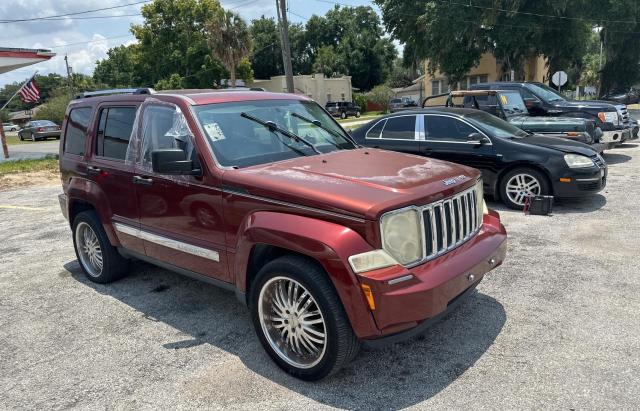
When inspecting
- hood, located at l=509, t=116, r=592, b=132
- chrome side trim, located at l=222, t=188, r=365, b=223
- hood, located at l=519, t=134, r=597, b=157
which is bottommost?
hood, located at l=519, t=134, r=597, b=157

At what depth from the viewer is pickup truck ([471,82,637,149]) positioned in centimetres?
1173

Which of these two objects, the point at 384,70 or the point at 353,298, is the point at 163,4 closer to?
the point at 384,70

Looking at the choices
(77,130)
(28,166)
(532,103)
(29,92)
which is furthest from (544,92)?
(29,92)

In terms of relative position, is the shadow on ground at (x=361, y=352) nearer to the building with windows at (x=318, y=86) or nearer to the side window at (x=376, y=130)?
the side window at (x=376, y=130)

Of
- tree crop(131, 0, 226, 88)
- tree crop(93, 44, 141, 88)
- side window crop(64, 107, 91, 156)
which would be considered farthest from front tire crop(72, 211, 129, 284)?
tree crop(93, 44, 141, 88)

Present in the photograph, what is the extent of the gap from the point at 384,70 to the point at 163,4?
31.2 m

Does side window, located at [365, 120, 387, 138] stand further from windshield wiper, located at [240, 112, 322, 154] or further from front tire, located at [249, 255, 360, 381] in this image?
front tire, located at [249, 255, 360, 381]

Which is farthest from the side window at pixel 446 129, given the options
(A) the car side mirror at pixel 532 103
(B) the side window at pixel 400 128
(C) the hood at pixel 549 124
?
(A) the car side mirror at pixel 532 103

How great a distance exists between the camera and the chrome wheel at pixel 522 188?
24.2 feet

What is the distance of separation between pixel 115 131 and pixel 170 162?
158cm

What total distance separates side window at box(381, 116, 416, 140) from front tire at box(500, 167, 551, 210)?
1.69 metres

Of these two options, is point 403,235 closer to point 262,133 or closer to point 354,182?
point 354,182

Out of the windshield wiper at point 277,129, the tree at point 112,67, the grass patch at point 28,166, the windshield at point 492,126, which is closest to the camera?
the windshield wiper at point 277,129

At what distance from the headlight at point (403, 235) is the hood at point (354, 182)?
0.23ft
